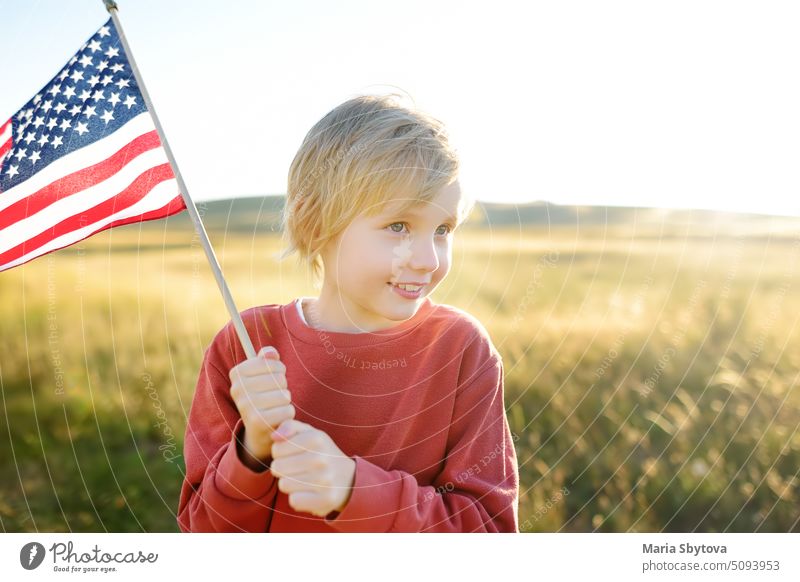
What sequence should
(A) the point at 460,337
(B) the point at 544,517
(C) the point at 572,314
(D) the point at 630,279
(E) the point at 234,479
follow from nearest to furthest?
(E) the point at 234,479
(A) the point at 460,337
(B) the point at 544,517
(C) the point at 572,314
(D) the point at 630,279

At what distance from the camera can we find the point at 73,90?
2123 millimetres

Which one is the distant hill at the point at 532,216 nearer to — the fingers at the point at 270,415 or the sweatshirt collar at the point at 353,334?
the sweatshirt collar at the point at 353,334

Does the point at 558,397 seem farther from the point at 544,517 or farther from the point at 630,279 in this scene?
the point at 630,279

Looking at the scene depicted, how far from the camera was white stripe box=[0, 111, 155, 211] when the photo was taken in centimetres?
213

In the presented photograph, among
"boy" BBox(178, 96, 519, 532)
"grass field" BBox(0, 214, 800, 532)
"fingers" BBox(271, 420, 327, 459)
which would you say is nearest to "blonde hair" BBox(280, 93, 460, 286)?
"boy" BBox(178, 96, 519, 532)

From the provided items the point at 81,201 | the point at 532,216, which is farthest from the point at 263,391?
the point at 532,216

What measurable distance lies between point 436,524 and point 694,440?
1799 mm

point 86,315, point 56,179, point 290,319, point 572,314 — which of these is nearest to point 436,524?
point 290,319

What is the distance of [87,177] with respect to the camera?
2.16 m

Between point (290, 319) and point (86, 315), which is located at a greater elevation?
point (290, 319)

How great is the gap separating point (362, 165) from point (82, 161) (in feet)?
2.44

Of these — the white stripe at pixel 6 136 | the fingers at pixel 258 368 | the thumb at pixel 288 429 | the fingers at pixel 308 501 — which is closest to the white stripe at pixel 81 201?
the white stripe at pixel 6 136

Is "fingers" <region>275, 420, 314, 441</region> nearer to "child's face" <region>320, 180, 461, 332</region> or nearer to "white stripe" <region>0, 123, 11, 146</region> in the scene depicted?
"child's face" <region>320, 180, 461, 332</region>
